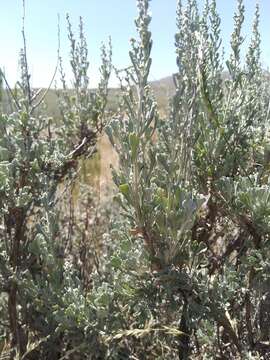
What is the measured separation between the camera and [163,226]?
174 centimetres

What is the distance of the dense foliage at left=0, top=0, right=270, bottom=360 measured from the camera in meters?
1.72

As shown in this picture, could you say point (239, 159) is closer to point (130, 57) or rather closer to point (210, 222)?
point (210, 222)

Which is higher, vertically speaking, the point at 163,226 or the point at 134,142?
the point at 134,142

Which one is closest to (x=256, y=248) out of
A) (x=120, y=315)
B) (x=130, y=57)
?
(x=120, y=315)

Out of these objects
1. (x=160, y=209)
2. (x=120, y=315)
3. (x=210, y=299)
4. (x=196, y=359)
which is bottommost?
(x=196, y=359)

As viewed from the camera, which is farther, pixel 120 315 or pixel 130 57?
pixel 120 315

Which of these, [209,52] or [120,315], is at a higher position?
[209,52]

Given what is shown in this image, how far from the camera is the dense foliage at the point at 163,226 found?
5.64 feet

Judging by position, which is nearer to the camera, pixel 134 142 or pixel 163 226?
pixel 134 142

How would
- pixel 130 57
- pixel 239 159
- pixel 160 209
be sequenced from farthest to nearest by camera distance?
pixel 239 159 < pixel 160 209 < pixel 130 57

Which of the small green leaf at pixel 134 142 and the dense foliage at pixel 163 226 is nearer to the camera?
the small green leaf at pixel 134 142

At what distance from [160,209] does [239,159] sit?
0.61 meters

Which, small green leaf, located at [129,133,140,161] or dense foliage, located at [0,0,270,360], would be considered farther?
dense foliage, located at [0,0,270,360]

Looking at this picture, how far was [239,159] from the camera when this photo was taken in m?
2.16
